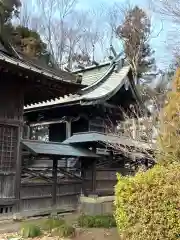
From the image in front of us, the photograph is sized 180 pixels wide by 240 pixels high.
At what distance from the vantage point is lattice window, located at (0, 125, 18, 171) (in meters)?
11.2

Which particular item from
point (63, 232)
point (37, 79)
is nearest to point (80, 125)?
point (37, 79)

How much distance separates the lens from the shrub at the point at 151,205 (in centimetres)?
654

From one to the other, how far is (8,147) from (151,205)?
5980mm

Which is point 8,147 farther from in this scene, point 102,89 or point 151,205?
point 102,89

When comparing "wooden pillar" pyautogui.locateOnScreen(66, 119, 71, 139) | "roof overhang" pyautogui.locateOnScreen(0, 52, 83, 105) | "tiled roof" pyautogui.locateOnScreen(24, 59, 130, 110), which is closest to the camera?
"roof overhang" pyautogui.locateOnScreen(0, 52, 83, 105)

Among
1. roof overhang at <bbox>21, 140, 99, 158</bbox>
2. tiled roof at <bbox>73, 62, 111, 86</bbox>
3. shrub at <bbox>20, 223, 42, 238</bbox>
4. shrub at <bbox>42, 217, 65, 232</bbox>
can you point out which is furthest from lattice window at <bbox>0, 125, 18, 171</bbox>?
tiled roof at <bbox>73, 62, 111, 86</bbox>

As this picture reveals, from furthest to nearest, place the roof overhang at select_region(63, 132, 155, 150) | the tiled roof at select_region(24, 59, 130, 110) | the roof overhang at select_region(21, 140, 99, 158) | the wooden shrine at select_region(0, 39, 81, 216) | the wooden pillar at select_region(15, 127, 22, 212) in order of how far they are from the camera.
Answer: the tiled roof at select_region(24, 59, 130, 110) → the roof overhang at select_region(63, 132, 155, 150) → the roof overhang at select_region(21, 140, 99, 158) → the wooden pillar at select_region(15, 127, 22, 212) → the wooden shrine at select_region(0, 39, 81, 216)

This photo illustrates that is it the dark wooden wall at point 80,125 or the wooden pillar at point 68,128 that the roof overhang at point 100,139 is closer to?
the wooden pillar at point 68,128

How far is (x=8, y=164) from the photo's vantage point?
11336 mm

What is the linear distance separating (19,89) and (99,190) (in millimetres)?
5725

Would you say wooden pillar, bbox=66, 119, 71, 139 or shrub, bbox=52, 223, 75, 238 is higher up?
wooden pillar, bbox=66, 119, 71, 139

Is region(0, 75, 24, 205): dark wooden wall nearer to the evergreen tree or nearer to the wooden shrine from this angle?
the wooden shrine

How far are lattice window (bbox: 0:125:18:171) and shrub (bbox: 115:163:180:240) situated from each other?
4848 millimetres

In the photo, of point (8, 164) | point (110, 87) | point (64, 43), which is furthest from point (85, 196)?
point (64, 43)
